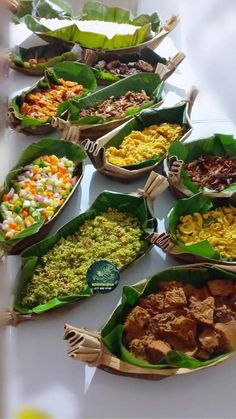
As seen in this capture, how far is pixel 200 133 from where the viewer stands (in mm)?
2131

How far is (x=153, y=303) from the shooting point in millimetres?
1316

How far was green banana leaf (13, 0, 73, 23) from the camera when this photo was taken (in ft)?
8.97

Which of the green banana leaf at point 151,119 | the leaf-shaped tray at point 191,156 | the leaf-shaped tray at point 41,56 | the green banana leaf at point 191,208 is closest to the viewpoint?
the green banana leaf at point 191,208

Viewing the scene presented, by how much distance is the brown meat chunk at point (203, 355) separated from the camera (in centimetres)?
124

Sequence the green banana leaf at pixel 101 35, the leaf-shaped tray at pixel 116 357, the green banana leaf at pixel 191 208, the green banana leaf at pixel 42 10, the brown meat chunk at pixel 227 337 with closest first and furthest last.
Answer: the leaf-shaped tray at pixel 116 357 → the brown meat chunk at pixel 227 337 → the green banana leaf at pixel 191 208 → the green banana leaf at pixel 101 35 → the green banana leaf at pixel 42 10

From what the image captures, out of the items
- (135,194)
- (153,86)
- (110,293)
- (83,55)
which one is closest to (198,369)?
(110,293)

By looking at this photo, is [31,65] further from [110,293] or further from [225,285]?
[225,285]

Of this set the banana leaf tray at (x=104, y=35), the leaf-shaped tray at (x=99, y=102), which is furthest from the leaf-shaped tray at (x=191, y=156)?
the banana leaf tray at (x=104, y=35)

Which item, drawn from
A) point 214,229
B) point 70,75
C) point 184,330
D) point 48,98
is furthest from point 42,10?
point 184,330

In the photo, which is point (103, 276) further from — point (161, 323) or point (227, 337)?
point (227, 337)

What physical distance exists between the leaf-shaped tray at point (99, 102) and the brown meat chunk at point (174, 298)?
81cm

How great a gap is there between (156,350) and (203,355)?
0.43 ft

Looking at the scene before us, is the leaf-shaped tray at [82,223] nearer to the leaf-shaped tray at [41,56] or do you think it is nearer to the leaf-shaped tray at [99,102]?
the leaf-shaped tray at [99,102]

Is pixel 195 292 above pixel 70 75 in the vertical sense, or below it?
below
